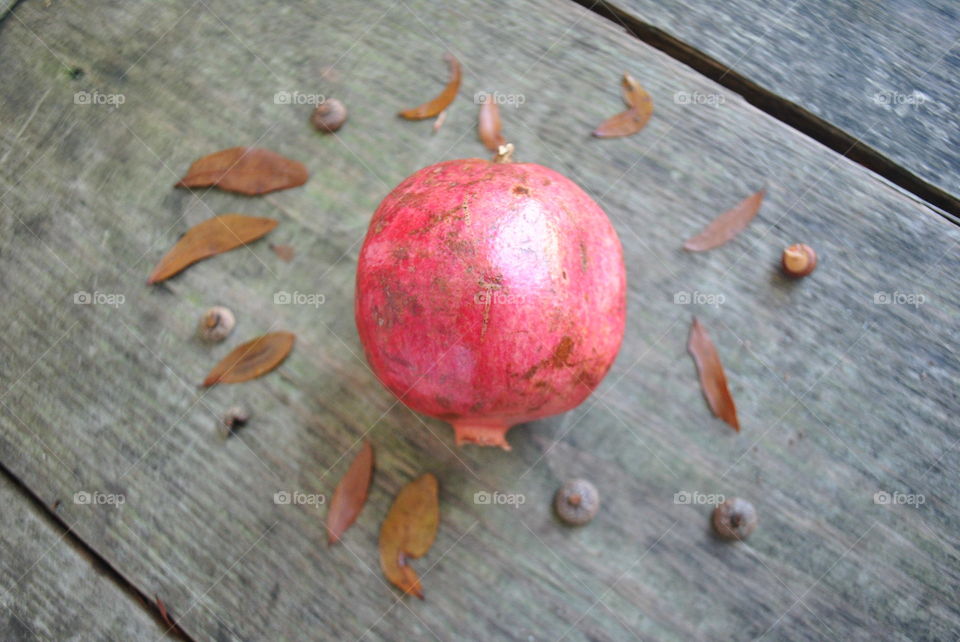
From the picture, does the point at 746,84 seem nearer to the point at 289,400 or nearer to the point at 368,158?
the point at 368,158

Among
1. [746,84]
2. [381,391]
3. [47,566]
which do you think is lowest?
[47,566]

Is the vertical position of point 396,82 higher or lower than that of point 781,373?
higher

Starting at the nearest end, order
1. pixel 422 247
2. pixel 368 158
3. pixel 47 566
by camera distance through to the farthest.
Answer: pixel 422 247 < pixel 47 566 < pixel 368 158

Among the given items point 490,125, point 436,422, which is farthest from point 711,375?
point 490,125

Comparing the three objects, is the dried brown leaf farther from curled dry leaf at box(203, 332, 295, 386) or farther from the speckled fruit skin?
the speckled fruit skin

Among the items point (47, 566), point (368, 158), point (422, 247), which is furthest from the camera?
point (368, 158)

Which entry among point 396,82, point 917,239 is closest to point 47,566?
point 396,82

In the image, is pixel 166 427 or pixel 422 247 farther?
pixel 166 427
